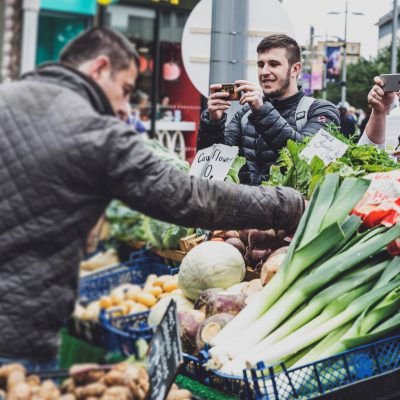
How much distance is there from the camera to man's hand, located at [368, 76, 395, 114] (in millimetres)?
4539

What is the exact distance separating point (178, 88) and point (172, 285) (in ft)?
21.6

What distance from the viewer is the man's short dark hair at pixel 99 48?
1.93 meters

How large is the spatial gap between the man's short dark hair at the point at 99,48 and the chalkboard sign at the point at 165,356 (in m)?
0.71

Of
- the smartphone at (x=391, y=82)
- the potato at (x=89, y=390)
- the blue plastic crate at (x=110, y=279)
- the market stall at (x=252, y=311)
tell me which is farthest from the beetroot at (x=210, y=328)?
the smartphone at (x=391, y=82)

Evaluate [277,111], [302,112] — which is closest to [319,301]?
[277,111]

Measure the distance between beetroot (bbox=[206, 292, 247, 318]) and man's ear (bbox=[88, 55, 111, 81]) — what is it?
3.84 ft

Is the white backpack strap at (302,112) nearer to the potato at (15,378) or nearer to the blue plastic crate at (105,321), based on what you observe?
the blue plastic crate at (105,321)

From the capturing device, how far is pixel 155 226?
106 inches

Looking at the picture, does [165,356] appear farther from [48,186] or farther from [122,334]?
[48,186]

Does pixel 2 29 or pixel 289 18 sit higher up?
pixel 289 18

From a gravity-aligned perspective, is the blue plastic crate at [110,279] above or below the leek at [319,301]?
above

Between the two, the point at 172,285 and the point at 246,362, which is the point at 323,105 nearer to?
the point at 172,285

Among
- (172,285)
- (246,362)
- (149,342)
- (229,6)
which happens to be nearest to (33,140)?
(149,342)

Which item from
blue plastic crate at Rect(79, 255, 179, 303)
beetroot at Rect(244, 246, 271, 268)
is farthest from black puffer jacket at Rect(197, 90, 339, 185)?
blue plastic crate at Rect(79, 255, 179, 303)
